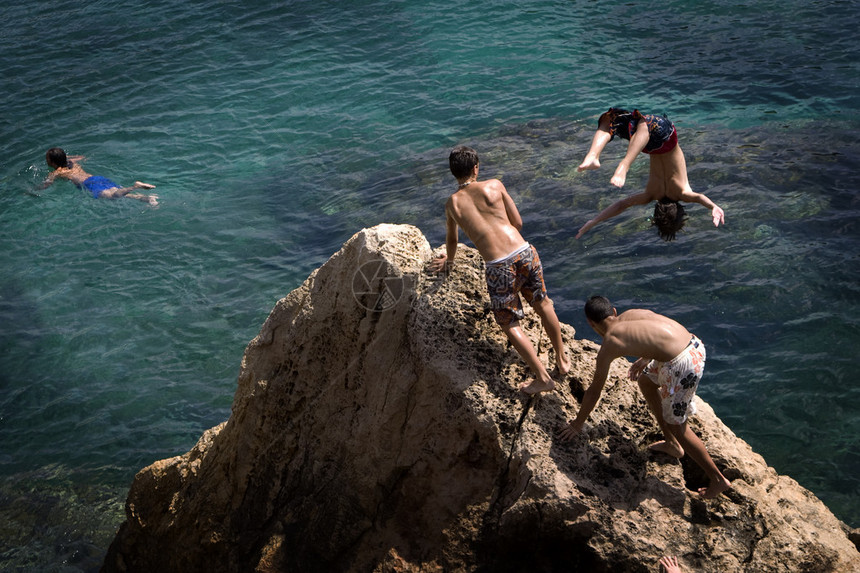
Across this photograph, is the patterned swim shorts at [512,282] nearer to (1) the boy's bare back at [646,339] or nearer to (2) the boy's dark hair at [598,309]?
(2) the boy's dark hair at [598,309]

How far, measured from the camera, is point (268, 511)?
6.95m

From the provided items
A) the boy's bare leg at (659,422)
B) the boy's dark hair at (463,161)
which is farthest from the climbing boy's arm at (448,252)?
the boy's bare leg at (659,422)

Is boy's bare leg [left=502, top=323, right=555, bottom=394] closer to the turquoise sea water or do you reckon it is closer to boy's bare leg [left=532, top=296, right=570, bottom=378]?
boy's bare leg [left=532, top=296, right=570, bottom=378]

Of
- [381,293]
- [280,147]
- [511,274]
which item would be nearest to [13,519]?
[381,293]

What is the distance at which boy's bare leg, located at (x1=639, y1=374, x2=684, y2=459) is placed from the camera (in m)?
5.88

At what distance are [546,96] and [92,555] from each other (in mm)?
12910

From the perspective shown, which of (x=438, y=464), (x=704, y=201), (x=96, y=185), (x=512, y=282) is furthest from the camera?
(x=96, y=185)

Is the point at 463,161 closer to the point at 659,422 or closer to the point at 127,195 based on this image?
the point at 659,422

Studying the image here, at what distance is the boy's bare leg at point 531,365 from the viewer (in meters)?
5.91

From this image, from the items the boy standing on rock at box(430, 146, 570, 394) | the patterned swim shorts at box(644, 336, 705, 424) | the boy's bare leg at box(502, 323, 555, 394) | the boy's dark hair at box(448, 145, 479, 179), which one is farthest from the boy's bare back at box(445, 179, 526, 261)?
the patterned swim shorts at box(644, 336, 705, 424)

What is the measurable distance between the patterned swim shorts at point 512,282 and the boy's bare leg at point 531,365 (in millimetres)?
120

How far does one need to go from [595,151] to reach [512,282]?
1.44 m

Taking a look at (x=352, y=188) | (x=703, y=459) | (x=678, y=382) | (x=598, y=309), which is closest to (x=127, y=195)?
(x=352, y=188)

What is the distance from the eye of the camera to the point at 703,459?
582 centimetres
